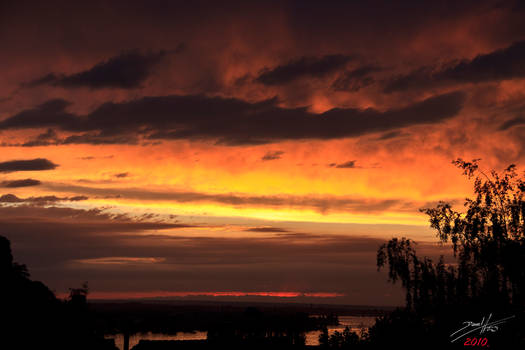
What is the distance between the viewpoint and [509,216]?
119 ft

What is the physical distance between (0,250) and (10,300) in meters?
6.30

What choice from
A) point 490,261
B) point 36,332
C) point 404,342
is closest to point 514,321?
point 404,342

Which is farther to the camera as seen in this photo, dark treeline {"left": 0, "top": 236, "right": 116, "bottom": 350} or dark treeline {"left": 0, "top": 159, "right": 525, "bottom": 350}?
dark treeline {"left": 0, "top": 236, "right": 116, "bottom": 350}

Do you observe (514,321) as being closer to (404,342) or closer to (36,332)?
(404,342)

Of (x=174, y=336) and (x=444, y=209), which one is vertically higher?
(x=444, y=209)

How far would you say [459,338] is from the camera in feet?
76.0

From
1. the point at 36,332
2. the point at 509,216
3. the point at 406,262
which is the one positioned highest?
the point at 509,216

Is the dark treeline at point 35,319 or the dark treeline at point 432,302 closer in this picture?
the dark treeline at point 432,302

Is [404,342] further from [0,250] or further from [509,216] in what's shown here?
[0,250]

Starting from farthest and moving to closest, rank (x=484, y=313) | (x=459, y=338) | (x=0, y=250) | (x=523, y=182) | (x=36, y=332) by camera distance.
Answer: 1. (x=0, y=250)
2. (x=36, y=332)
3. (x=523, y=182)
4. (x=484, y=313)
5. (x=459, y=338)

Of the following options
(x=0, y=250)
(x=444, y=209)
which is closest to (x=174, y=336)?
(x=0, y=250)

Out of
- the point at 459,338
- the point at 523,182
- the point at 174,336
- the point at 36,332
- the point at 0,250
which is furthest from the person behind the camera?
the point at 174,336

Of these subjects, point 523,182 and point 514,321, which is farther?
point 523,182

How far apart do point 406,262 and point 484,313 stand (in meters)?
21.0
